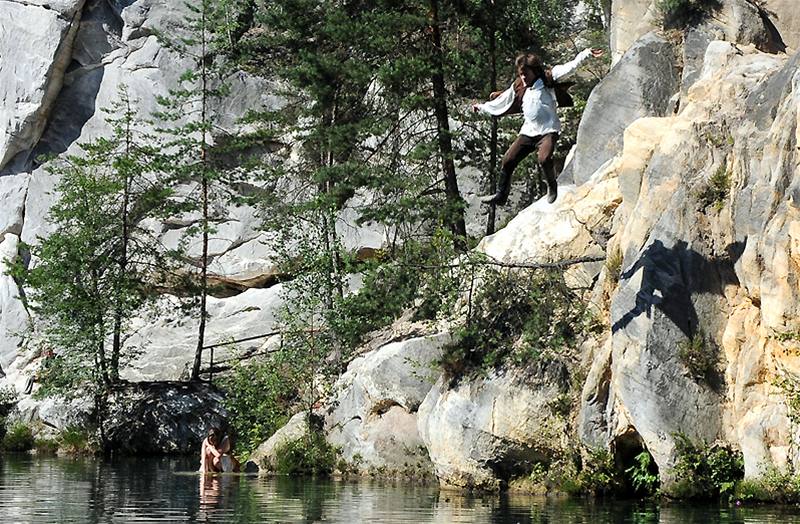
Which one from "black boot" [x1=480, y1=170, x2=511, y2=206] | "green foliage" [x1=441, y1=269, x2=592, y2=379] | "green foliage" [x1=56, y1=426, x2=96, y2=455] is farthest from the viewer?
"green foliage" [x1=56, y1=426, x2=96, y2=455]

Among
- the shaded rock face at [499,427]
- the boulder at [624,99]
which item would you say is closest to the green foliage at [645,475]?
the shaded rock face at [499,427]

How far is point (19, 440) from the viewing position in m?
37.3

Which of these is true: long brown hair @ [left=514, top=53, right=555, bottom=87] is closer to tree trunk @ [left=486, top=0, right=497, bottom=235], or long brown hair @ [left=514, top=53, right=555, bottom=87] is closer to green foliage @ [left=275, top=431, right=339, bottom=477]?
green foliage @ [left=275, top=431, right=339, bottom=477]

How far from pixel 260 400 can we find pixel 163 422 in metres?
6.63

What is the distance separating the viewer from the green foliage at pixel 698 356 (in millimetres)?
19625

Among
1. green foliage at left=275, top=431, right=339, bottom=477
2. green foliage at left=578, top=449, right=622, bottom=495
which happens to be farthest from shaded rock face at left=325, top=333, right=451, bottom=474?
green foliage at left=578, top=449, right=622, bottom=495

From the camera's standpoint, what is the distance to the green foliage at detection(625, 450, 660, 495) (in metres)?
20.1

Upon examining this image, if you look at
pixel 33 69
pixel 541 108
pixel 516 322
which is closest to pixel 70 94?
pixel 33 69

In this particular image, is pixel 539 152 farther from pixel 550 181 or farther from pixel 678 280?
pixel 678 280

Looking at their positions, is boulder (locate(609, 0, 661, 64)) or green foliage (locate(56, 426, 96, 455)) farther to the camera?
green foliage (locate(56, 426, 96, 455))

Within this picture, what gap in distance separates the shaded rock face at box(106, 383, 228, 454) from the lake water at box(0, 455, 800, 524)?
873 cm

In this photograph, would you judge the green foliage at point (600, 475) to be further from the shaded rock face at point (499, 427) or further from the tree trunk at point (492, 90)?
the tree trunk at point (492, 90)

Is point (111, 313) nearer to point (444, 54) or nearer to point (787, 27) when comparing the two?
point (444, 54)

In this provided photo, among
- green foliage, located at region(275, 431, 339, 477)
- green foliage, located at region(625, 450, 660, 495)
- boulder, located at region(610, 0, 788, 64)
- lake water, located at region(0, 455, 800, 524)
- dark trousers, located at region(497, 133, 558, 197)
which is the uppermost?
boulder, located at region(610, 0, 788, 64)
